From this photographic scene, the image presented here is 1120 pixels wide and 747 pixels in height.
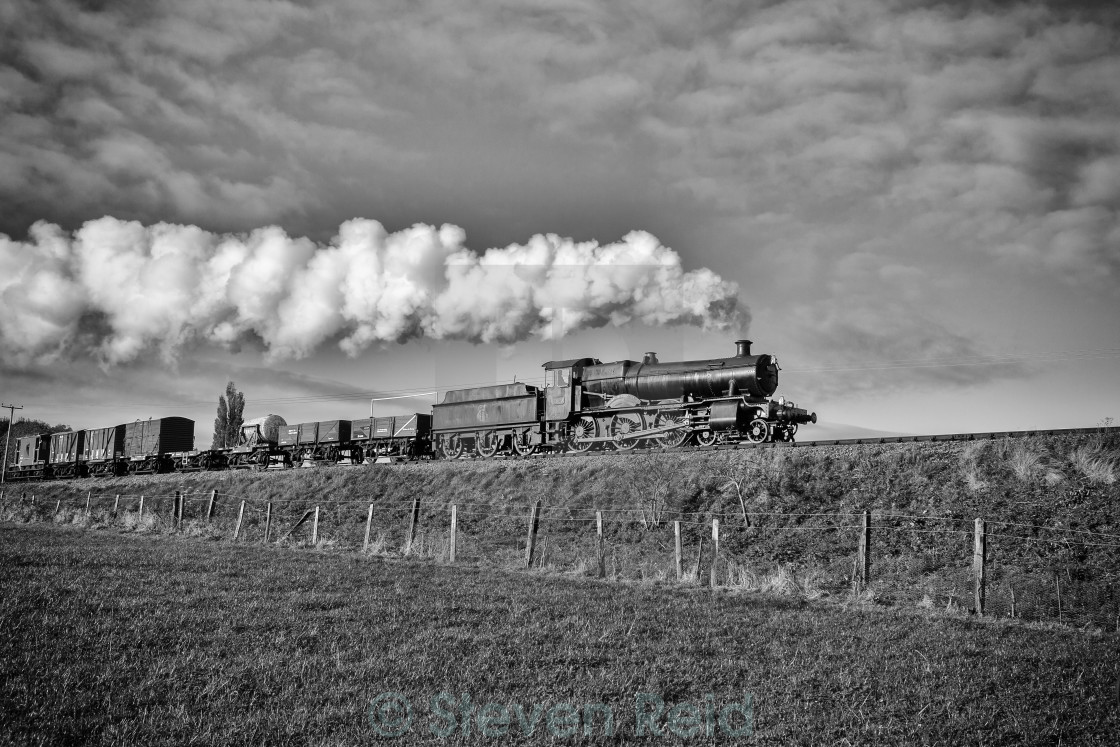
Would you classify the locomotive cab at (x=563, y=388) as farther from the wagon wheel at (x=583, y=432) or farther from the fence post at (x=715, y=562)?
the fence post at (x=715, y=562)

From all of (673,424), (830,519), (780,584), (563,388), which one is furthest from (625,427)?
(780,584)

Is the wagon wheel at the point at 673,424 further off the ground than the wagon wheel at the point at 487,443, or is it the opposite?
the wagon wheel at the point at 673,424

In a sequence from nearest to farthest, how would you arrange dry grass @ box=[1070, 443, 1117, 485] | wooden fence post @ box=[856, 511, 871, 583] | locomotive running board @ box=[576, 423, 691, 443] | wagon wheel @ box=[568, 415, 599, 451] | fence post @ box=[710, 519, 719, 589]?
fence post @ box=[710, 519, 719, 589], wooden fence post @ box=[856, 511, 871, 583], dry grass @ box=[1070, 443, 1117, 485], locomotive running board @ box=[576, 423, 691, 443], wagon wheel @ box=[568, 415, 599, 451]

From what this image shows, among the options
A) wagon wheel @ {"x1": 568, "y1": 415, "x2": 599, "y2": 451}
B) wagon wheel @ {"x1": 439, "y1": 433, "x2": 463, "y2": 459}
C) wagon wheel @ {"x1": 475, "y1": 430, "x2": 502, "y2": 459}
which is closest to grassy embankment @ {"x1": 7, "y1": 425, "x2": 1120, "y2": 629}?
wagon wheel @ {"x1": 568, "y1": 415, "x2": 599, "y2": 451}

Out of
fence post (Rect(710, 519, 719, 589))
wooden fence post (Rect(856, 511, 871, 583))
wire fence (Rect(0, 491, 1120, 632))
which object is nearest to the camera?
wire fence (Rect(0, 491, 1120, 632))

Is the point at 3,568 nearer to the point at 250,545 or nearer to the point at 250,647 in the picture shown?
the point at 250,545

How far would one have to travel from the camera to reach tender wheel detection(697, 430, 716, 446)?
2381 cm

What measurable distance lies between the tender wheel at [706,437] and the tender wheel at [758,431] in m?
1.29

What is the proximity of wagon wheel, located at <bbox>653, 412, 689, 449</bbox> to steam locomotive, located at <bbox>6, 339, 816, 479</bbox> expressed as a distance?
0.04 meters

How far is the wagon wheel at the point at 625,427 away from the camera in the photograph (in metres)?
25.8

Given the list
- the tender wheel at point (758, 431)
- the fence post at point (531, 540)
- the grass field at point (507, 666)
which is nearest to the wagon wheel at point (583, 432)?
the tender wheel at point (758, 431)

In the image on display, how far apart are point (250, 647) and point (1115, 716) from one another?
856 centimetres

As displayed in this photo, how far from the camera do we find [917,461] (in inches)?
704

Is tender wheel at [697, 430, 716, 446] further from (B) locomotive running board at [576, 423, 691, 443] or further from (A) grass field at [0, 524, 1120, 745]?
(A) grass field at [0, 524, 1120, 745]
